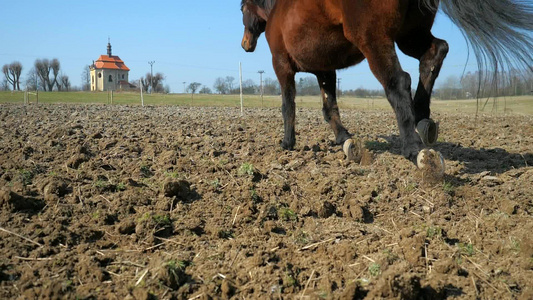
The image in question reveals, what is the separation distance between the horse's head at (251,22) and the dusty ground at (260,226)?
2788 mm

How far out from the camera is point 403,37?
4867mm

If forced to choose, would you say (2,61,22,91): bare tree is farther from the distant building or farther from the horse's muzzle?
the horse's muzzle

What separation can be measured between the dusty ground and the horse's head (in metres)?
2.79

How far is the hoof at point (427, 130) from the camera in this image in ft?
14.3

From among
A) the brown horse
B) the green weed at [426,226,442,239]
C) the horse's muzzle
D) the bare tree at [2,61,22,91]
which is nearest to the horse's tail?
the brown horse

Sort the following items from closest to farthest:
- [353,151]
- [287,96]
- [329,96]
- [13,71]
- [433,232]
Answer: [433,232] → [353,151] → [287,96] → [329,96] → [13,71]

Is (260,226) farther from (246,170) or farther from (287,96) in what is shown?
(287,96)

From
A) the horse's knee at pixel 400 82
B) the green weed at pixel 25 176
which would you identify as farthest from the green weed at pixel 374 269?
the green weed at pixel 25 176

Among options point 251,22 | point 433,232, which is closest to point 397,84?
point 433,232

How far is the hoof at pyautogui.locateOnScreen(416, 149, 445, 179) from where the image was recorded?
13.4ft

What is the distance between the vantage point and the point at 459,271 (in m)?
2.81

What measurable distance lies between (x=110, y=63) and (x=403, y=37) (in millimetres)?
129303

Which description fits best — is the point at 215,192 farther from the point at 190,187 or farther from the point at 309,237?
the point at 309,237

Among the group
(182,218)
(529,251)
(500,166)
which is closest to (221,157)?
(182,218)
